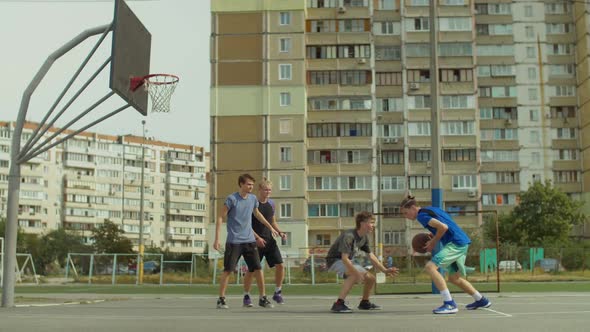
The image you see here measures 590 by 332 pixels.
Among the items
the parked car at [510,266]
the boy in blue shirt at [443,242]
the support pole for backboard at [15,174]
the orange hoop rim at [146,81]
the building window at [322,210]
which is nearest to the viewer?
the boy in blue shirt at [443,242]

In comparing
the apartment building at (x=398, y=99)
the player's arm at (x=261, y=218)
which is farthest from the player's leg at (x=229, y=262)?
the apartment building at (x=398, y=99)

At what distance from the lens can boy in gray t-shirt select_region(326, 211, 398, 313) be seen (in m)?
10.9

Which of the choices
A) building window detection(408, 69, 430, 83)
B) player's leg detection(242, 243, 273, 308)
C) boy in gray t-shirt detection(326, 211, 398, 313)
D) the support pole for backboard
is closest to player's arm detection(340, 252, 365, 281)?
boy in gray t-shirt detection(326, 211, 398, 313)

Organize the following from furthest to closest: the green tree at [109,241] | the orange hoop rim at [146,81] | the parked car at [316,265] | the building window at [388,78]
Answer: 1. the green tree at [109,241]
2. the building window at [388,78]
3. the parked car at [316,265]
4. the orange hoop rim at [146,81]

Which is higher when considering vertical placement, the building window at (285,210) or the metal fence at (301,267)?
the building window at (285,210)

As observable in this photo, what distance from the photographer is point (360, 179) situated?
247 feet

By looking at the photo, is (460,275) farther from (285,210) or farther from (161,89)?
(285,210)

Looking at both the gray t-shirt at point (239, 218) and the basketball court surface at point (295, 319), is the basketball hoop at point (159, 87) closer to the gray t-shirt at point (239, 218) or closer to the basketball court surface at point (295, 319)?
the gray t-shirt at point (239, 218)

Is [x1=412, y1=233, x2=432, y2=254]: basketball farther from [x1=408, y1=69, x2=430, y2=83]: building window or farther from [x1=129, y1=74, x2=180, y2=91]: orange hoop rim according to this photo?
[x1=408, y1=69, x2=430, y2=83]: building window

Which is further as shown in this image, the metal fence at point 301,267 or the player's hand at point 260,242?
the metal fence at point 301,267

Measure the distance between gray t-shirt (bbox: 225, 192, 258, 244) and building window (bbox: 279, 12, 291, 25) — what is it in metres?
62.5

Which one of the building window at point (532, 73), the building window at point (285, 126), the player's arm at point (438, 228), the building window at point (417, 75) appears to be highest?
the building window at point (532, 73)

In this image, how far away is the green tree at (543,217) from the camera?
69188 millimetres

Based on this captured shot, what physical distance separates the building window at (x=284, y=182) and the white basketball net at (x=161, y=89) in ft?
182
